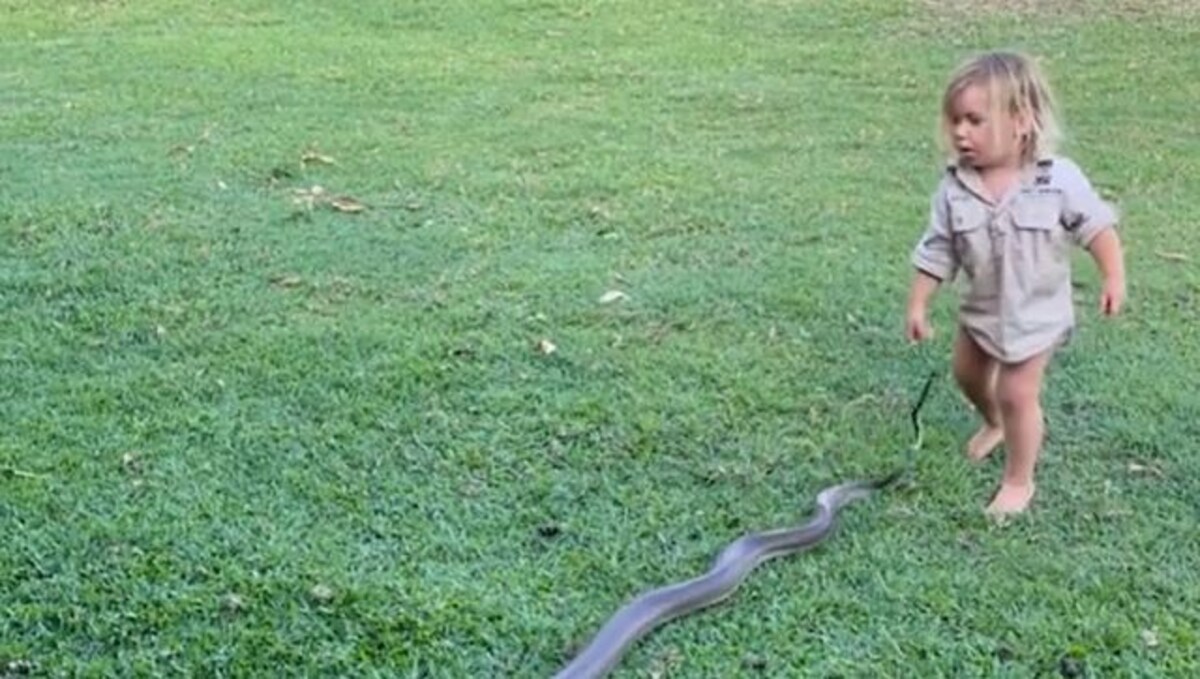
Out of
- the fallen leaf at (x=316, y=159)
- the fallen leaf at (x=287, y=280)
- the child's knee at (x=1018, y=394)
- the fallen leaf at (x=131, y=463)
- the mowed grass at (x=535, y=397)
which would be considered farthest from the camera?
the fallen leaf at (x=316, y=159)

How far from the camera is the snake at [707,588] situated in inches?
106

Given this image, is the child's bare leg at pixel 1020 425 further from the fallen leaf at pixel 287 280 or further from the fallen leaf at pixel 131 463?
the fallen leaf at pixel 287 280

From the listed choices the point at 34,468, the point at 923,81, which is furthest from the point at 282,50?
the point at 34,468

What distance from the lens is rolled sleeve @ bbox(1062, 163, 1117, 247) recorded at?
3.23m

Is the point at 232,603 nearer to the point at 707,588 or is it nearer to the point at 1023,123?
the point at 707,588

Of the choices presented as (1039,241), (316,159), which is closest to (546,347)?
(1039,241)

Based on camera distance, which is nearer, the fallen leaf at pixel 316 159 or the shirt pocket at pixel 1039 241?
the shirt pocket at pixel 1039 241

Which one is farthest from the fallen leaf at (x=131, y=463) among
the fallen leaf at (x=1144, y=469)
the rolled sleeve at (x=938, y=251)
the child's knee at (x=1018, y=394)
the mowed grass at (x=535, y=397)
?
the fallen leaf at (x=1144, y=469)

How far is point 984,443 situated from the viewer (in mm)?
3611

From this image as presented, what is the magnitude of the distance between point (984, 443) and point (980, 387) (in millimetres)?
146

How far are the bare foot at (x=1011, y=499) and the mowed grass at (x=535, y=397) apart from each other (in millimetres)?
34

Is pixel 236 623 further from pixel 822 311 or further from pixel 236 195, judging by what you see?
pixel 236 195

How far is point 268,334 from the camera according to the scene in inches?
170

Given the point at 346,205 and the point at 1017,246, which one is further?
the point at 346,205
